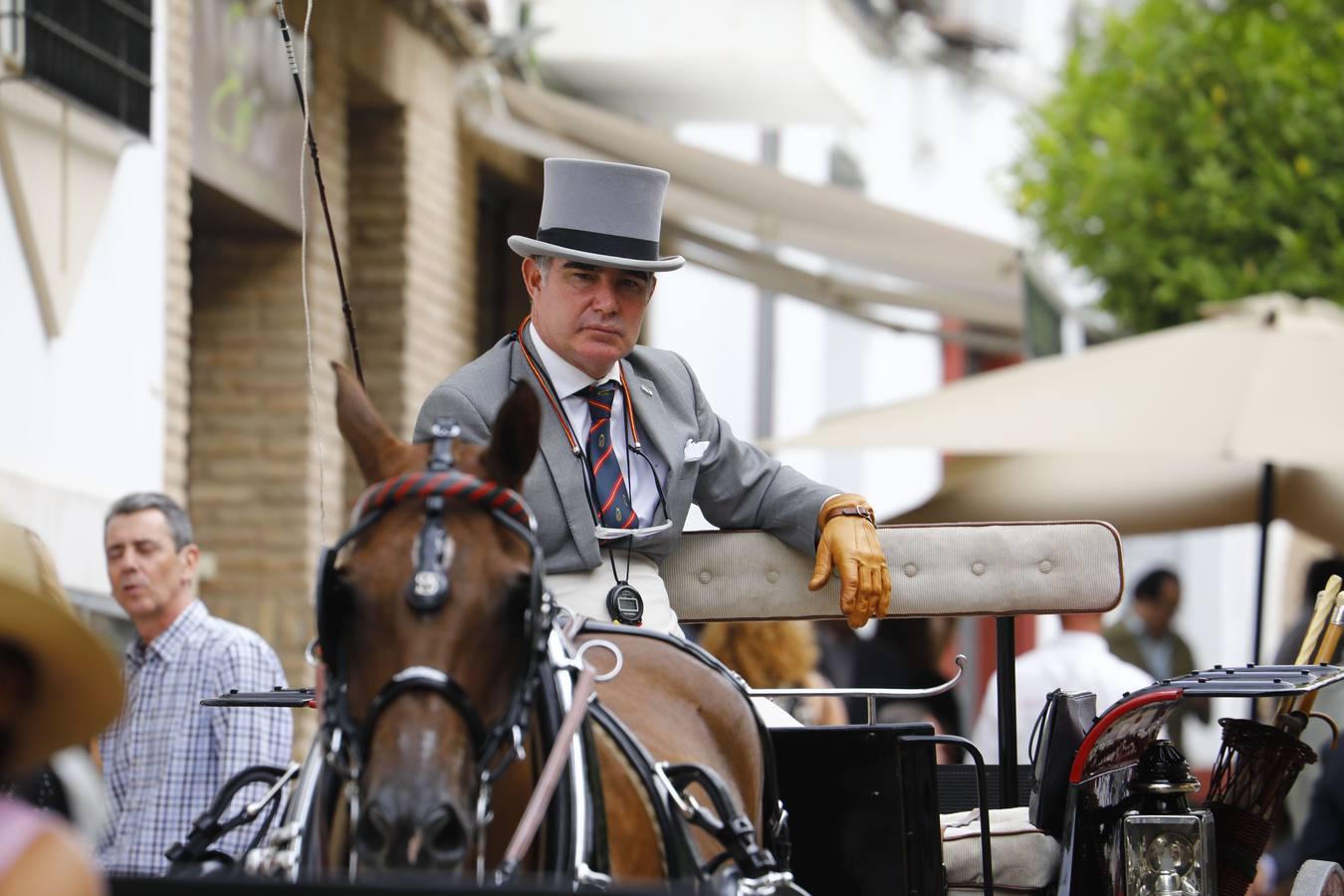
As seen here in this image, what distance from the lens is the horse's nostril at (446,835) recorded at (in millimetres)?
3275

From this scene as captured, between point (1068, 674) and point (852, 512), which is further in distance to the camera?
point (1068, 674)

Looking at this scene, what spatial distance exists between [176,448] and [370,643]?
6.15 metres

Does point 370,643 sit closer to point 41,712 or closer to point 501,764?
point 501,764

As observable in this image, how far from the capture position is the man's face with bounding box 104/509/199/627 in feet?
23.0

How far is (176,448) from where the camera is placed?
9.42 meters

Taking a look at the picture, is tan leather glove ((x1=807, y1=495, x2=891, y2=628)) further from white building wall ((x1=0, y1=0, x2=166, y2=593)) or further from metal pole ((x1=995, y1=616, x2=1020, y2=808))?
white building wall ((x1=0, y1=0, x2=166, y2=593))

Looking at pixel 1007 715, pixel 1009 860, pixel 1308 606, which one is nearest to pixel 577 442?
pixel 1009 860

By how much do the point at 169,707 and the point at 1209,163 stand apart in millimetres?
11587

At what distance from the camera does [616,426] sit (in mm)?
5066

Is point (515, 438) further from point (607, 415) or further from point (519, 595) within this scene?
point (607, 415)

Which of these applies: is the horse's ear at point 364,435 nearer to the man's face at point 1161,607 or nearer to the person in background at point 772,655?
the person in background at point 772,655

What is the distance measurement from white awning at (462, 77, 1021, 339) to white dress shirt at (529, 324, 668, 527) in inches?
304

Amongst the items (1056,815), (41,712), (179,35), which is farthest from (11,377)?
(41,712)

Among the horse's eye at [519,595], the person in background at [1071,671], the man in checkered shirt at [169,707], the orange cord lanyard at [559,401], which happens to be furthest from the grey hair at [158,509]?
the horse's eye at [519,595]
